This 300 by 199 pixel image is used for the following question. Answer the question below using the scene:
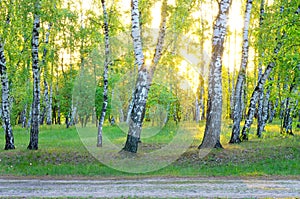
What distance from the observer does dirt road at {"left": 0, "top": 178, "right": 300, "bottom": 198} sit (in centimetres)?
1116

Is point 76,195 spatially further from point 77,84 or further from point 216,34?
point 77,84

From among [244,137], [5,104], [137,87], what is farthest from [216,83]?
[5,104]

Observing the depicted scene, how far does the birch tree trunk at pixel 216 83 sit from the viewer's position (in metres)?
18.0

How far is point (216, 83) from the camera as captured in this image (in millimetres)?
18031

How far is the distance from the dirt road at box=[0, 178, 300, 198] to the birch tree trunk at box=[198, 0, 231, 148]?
4.42 meters

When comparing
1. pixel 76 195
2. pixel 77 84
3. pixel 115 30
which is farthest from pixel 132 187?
pixel 77 84

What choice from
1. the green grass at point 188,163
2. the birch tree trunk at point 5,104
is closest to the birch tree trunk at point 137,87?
the green grass at point 188,163

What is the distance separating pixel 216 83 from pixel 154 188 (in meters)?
7.37

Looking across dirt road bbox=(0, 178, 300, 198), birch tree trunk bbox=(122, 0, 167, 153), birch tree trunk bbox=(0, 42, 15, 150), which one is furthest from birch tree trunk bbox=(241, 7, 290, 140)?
birch tree trunk bbox=(0, 42, 15, 150)

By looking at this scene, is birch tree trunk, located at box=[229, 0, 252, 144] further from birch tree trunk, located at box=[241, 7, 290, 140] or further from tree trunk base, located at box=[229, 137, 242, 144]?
birch tree trunk, located at box=[241, 7, 290, 140]

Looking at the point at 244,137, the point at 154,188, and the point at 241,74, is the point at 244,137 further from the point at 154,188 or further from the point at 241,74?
the point at 154,188

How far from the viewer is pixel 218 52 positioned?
59.4 feet

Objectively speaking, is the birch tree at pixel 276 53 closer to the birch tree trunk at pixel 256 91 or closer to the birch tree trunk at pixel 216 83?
the birch tree trunk at pixel 256 91

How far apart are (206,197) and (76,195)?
11.6ft
